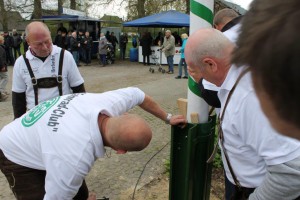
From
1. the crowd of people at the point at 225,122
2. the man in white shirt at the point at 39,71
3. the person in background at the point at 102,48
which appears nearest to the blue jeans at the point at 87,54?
the person in background at the point at 102,48

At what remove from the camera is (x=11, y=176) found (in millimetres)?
2260

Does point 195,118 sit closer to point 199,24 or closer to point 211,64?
point 199,24

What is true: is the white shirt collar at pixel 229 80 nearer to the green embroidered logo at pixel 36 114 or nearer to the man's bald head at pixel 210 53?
the man's bald head at pixel 210 53

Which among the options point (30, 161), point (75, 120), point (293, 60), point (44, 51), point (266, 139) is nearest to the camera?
point (293, 60)

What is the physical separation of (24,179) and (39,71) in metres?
1.22

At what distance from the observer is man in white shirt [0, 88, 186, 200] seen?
5.75ft

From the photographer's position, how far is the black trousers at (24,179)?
7.30 feet

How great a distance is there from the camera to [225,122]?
1608mm

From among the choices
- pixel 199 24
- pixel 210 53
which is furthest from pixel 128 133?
pixel 199 24

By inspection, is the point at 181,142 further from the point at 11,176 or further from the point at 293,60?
the point at 293,60

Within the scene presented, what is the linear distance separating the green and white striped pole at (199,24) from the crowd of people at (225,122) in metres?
0.15

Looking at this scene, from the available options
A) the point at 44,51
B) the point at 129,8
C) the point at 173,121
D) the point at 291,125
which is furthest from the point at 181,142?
the point at 129,8

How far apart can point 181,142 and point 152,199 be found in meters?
1.21

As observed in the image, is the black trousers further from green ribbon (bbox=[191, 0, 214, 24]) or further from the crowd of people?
green ribbon (bbox=[191, 0, 214, 24])
